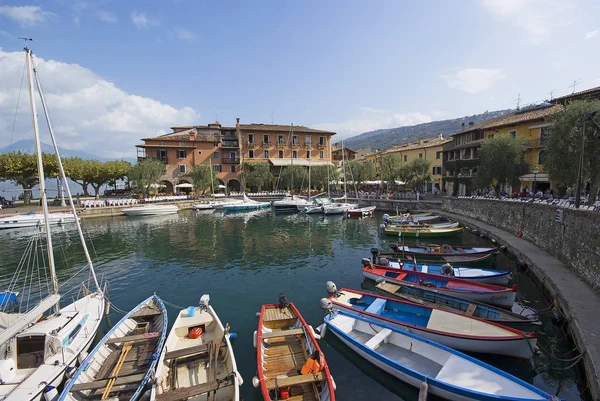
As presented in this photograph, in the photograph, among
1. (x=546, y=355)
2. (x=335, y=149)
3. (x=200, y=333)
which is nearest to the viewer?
(x=546, y=355)

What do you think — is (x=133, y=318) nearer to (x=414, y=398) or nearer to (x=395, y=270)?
(x=414, y=398)

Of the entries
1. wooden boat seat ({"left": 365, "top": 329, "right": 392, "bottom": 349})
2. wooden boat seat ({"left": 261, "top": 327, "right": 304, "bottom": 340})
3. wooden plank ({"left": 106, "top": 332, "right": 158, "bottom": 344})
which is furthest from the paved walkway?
wooden plank ({"left": 106, "top": 332, "right": 158, "bottom": 344})

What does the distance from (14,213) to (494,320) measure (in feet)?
174

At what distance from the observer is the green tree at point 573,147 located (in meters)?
19.1

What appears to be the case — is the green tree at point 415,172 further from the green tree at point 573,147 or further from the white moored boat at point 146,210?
the white moored boat at point 146,210

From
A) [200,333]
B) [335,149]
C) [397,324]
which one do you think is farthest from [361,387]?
[335,149]

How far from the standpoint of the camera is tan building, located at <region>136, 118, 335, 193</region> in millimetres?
61625

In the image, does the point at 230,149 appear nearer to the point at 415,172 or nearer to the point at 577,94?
the point at 415,172

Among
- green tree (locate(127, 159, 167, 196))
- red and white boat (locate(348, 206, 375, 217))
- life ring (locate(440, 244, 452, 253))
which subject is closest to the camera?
life ring (locate(440, 244, 452, 253))

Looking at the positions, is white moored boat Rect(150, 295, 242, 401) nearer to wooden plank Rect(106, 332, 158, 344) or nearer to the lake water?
wooden plank Rect(106, 332, 158, 344)

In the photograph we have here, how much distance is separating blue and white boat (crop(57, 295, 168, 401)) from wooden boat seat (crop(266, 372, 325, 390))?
320cm

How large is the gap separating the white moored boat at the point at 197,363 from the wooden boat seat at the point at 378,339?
4064mm

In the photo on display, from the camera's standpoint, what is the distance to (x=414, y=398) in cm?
822

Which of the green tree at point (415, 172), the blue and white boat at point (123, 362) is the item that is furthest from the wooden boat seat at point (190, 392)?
the green tree at point (415, 172)
